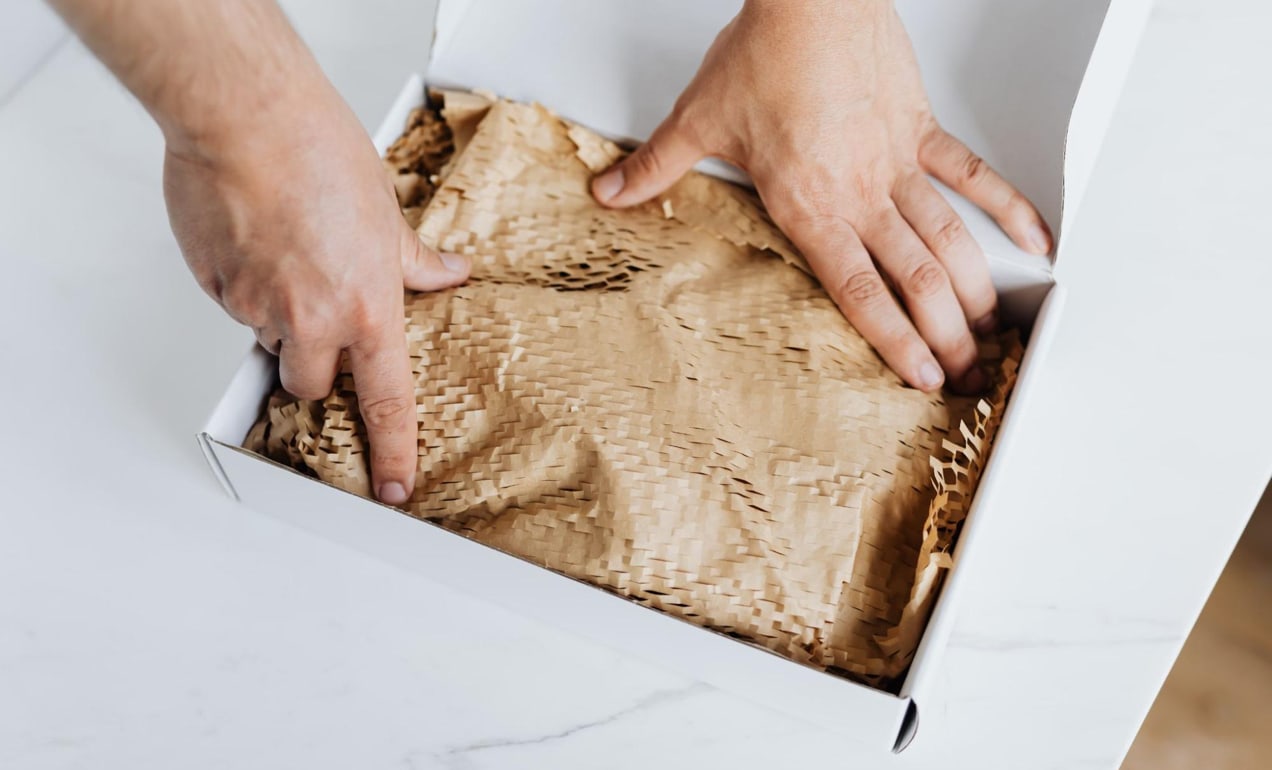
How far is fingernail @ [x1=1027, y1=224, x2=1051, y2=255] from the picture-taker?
631mm

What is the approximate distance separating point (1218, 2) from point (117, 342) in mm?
788

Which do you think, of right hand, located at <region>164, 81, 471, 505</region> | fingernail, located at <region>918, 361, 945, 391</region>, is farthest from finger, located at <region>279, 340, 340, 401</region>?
fingernail, located at <region>918, 361, 945, 391</region>

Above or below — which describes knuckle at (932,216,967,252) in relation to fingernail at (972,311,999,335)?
above

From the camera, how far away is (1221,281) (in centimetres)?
69

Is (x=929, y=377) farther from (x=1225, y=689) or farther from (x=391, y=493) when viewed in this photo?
(x=1225, y=689)

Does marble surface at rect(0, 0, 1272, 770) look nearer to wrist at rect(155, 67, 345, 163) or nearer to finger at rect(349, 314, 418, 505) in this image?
finger at rect(349, 314, 418, 505)

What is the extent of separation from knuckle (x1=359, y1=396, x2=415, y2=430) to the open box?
4cm

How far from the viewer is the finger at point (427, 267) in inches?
23.3

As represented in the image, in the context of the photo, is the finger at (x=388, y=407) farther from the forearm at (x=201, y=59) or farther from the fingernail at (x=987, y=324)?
the fingernail at (x=987, y=324)

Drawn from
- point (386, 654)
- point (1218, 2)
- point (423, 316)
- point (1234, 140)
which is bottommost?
point (386, 654)

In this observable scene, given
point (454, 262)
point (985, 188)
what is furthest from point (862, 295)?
point (454, 262)

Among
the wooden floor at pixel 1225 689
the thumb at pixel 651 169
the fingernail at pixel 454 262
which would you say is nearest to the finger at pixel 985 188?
the thumb at pixel 651 169

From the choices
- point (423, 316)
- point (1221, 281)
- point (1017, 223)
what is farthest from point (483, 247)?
point (1221, 281)

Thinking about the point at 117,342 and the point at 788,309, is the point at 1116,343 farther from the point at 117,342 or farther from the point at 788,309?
the point at 117,342
